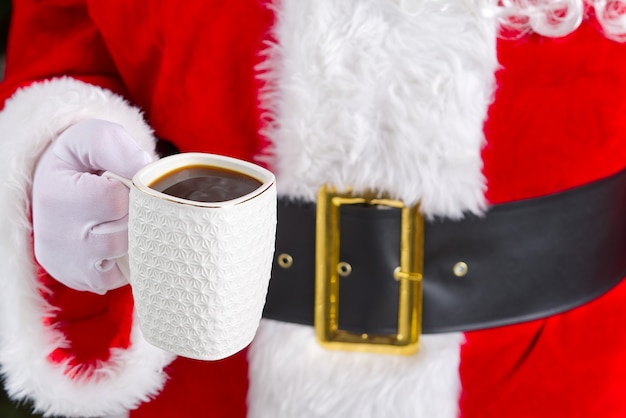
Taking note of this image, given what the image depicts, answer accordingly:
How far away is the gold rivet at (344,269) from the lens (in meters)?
0.60

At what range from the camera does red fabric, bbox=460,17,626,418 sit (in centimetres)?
55

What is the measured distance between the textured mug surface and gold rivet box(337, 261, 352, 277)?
129 millimetres

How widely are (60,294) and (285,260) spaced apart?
208mm

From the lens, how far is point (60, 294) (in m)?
0.63

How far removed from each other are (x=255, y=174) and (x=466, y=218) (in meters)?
0.21

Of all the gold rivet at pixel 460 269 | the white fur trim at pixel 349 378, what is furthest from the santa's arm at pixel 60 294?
the gold rivet at pixel 460 269

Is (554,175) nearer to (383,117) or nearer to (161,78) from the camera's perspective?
(383,117)

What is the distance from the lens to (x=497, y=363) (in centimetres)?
62

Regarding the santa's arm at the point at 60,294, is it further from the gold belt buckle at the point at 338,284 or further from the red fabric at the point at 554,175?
the red fabric at the point at 554,175

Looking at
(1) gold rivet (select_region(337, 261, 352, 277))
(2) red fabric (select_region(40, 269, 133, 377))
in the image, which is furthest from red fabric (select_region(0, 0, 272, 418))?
(1) gold rivet (select_region(337, 261, 352, 277))

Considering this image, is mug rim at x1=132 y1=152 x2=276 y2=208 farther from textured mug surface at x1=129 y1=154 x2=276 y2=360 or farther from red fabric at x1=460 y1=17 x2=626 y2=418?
red fabric at x1=460 y1=17 x2=626 y2=418

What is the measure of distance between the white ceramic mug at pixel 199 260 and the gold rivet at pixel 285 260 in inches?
5.1

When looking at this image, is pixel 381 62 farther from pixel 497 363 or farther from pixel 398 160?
pixel 497 363

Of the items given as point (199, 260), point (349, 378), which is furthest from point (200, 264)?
point (349, 378)
